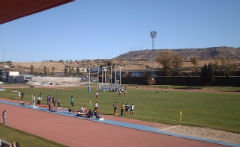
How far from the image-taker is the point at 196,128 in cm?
2027

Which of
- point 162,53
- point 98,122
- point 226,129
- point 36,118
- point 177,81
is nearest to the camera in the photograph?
point 226,129

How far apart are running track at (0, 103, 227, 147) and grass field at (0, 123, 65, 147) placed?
89 centimetres

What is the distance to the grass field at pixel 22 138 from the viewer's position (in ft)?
51.2

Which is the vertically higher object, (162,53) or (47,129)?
(162,53)

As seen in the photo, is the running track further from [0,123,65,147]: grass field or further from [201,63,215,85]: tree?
[201,63,215,85]: tree

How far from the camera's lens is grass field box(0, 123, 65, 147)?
51.2 feet

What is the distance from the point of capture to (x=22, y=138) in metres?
16.9

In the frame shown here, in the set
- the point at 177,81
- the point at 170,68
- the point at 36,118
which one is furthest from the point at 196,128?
the point at 170,68

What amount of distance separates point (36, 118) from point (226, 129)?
1693 centimetres

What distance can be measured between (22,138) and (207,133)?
12355mm

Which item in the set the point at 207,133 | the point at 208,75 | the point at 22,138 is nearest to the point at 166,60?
the point at 208,75

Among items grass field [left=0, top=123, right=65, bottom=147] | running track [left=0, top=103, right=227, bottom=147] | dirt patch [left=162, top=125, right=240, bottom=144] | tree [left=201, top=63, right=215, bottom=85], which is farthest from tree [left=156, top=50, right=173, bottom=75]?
grass field [left=0, top=123, right=65, bottom=147]

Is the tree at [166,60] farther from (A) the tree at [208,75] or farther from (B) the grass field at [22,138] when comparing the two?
(B) the grass field at [22,138]

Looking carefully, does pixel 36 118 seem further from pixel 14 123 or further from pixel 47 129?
pixel 47 129
